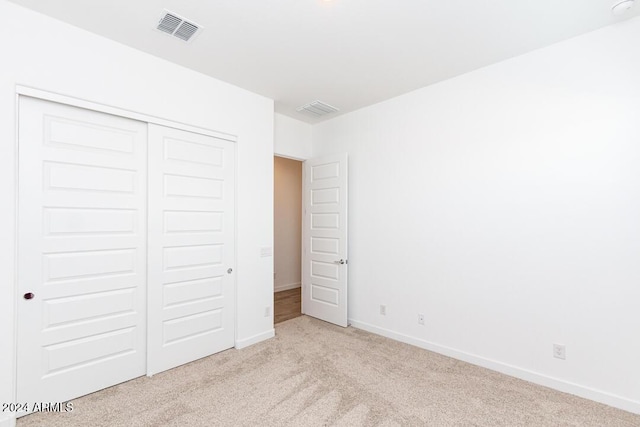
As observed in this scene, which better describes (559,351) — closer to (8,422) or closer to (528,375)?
(528,375)

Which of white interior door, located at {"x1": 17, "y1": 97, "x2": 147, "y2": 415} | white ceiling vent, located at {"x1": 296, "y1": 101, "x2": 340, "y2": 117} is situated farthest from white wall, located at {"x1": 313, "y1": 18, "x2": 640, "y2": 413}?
white interior door, located at {"x1": 17, "y1": 97, "x2": 147, "y2": 415}

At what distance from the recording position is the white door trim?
220 cm

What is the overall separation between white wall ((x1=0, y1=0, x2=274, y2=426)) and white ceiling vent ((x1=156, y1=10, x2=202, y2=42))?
507mm

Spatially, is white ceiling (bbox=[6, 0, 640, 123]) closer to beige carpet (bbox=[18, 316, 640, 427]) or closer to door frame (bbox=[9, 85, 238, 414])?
door frame (bbox=[9, 85, 238, 414])

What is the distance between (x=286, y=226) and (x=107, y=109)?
4203 millimetres

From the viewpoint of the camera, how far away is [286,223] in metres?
6.43

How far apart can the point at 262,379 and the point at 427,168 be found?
278 cm

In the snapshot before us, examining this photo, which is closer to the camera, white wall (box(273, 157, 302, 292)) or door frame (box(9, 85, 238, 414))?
door frame (box(9, 85, 238, 414))

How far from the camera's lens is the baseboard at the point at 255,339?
3.36 metres

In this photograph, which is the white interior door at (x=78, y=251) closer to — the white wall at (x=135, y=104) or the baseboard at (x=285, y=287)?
the white wall at (x=135, y=104)

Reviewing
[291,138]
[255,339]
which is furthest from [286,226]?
[255,339]

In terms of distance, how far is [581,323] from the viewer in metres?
2.47

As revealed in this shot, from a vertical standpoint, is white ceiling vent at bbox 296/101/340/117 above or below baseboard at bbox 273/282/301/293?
above

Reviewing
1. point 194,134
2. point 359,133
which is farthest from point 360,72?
point 194,134
